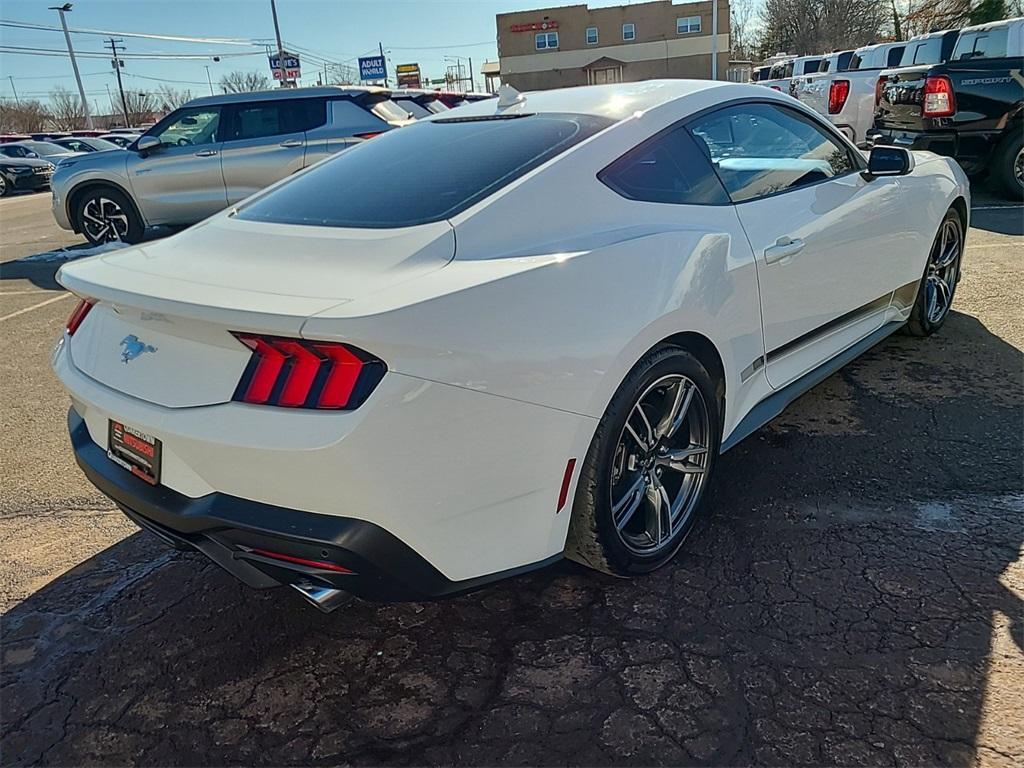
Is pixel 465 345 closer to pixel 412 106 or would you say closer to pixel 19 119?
pixel 412 106

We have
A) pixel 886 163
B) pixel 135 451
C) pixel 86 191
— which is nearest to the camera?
pixel 135 451

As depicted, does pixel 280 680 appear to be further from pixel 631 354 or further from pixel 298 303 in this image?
pixel 631 354

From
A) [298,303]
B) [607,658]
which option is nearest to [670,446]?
[607,658]

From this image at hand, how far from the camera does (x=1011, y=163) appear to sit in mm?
8539

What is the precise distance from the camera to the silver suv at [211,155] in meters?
8.61

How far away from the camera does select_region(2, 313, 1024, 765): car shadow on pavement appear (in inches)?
78.1

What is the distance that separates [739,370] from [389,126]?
6681 millimetres

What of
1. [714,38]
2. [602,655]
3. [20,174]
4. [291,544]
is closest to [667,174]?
[602,655]

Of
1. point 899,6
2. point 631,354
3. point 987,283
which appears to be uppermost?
point 899,6

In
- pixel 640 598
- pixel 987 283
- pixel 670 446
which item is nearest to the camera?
pixel 640 598

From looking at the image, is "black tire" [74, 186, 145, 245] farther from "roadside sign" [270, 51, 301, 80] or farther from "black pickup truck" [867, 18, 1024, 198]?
"roadside sign" [270, 51, 301, 80]

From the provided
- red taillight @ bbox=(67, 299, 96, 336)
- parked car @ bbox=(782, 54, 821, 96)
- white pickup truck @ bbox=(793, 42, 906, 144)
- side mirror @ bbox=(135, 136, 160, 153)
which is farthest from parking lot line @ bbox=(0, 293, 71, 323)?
parked car @ bbox=(782, 54, 821, 96)

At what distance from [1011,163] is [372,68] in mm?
45081

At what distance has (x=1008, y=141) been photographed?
8.46 m
